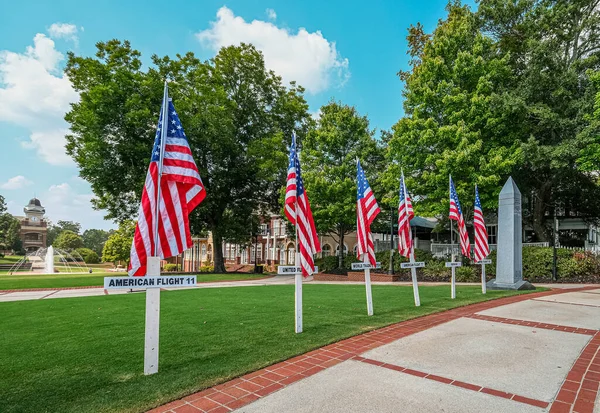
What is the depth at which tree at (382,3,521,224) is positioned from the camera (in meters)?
17.6

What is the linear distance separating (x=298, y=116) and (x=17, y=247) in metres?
84.8

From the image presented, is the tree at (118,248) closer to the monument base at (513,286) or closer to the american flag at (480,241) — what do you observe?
the monument base at (513,286)

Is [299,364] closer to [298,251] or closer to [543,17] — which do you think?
[298,251]

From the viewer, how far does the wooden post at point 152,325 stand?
4191 mm

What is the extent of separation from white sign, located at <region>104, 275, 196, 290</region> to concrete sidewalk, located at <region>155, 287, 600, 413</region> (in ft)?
4.44

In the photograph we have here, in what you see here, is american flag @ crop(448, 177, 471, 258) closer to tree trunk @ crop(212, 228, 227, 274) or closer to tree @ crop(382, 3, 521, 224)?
tree @ crop(382, 3, 521, 224)

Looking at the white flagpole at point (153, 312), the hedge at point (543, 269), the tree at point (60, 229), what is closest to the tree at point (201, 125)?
the hedge at point (543, 269)

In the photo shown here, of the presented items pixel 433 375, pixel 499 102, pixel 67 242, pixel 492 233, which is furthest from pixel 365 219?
pixel 67 242

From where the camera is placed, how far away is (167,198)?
4684 millimetres

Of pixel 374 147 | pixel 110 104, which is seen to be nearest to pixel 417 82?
pixel 374 147

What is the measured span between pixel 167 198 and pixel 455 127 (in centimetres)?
1661

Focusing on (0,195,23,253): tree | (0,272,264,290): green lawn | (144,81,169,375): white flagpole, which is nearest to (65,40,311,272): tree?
(0,272,264,290): green lawn

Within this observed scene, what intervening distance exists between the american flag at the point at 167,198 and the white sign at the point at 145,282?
294mm

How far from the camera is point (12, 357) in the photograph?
16.3 feet
